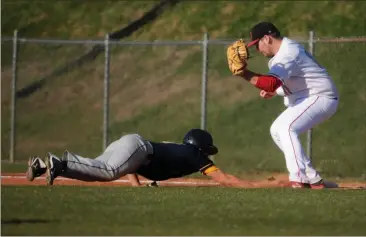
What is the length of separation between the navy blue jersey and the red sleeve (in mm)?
953

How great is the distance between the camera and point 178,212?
865 centimetres

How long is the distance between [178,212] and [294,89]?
3.20m

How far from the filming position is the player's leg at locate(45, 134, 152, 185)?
9.95 meters

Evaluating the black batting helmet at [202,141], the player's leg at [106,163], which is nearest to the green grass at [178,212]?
the player's leg at [106,163]

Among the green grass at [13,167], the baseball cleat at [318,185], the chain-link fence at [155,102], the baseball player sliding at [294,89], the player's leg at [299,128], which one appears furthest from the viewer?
the chain-link fence at [155,102]

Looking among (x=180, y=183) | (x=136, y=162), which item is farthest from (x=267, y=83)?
(x=180, y=183)

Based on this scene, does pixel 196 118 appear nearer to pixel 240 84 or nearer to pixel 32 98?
pixel 240 84

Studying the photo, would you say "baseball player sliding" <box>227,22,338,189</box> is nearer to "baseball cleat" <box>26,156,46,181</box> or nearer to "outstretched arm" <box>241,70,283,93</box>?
"outstretched arm" <box>241,70,283,93</box>

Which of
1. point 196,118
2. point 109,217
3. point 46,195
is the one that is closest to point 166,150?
point 46,195

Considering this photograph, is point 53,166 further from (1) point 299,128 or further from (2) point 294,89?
(2) point 294,89

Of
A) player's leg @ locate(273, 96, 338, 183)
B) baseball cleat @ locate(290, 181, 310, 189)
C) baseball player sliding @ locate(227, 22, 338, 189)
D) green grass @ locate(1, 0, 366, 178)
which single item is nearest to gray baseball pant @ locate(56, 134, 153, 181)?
baseball player sliding @ locate(227, 22, 338, 189)

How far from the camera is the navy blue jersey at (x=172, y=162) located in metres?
10.5

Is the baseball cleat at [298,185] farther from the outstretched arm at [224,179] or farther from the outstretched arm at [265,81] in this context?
the outstretched arm at [265,81]

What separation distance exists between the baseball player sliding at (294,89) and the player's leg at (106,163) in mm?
1419
